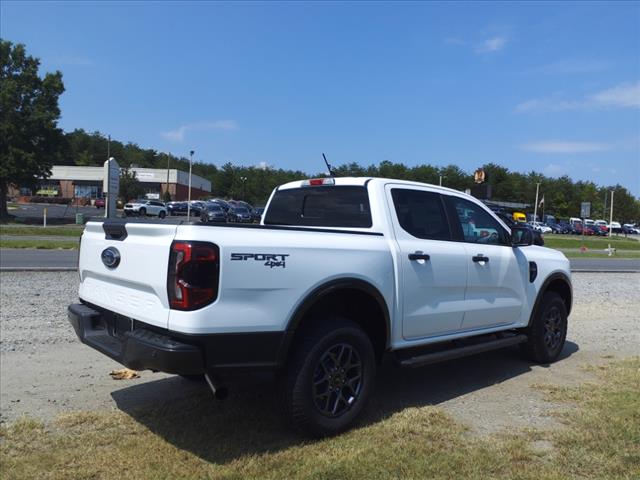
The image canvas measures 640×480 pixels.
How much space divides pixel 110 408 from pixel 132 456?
1.12m

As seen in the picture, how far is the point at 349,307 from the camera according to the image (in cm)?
461

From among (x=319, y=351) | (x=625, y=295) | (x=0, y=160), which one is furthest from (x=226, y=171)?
(x=319, y=351)

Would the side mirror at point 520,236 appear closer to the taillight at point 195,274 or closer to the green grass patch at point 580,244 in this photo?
the taillight at point 195,274

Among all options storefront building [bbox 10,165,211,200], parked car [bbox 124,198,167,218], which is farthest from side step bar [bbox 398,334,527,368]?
storefront building [bbox 10,165,211,200]

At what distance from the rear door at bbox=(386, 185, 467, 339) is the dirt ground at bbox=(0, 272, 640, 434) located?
0.76 m

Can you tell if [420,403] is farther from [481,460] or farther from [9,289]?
[9,289]

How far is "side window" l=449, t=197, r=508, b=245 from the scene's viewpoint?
18.4 feet

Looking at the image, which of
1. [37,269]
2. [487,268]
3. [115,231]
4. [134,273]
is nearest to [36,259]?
[37,269]

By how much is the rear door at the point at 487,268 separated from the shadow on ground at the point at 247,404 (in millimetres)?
709

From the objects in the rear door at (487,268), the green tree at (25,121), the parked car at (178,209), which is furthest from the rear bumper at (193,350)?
the parked car at (178,209)

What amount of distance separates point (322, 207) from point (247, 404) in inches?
76.2

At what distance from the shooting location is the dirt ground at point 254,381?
4.93 meters

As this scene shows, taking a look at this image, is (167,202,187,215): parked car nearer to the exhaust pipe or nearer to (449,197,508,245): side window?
(449,197,508,245): side window

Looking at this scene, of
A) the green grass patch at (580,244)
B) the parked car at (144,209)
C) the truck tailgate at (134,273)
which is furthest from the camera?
the parked car at (144,209)
